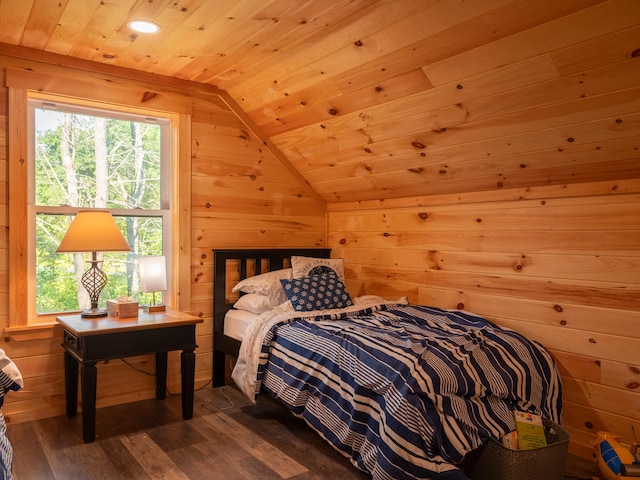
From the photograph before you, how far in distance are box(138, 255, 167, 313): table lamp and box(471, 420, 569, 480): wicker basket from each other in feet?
6.69

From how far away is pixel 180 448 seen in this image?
103 inches

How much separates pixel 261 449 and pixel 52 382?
138 centimetres

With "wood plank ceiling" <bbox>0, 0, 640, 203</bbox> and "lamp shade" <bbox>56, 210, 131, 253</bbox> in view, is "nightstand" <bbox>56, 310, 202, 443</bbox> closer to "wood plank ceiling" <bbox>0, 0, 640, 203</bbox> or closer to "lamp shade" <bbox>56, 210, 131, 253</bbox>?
"lamp shade" <bbox>56, 210, 131, 253</bbox>

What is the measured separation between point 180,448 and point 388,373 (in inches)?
46.9

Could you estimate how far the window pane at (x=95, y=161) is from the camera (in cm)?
311

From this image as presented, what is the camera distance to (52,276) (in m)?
3.12

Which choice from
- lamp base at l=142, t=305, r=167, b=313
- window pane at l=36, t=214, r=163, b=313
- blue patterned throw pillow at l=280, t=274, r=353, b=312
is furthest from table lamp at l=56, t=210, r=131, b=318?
blue patterned throw pillow at l=280, t=274, r=353, b=312

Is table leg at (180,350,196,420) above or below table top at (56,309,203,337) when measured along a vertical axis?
below

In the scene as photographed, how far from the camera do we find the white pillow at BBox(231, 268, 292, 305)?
3.53 m

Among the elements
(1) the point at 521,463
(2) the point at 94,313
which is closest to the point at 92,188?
(2) the point at 94,313

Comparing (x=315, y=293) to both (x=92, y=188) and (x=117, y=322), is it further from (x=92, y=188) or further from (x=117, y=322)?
(x=92, y=188)

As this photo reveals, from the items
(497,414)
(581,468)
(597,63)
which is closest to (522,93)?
(597,63)

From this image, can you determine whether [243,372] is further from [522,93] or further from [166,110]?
[522,93]

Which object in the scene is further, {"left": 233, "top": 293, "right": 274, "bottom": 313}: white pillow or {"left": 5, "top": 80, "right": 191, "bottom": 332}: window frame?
{"left": 233, "top": 293, "right": 274, "bottom": 313}: white pillow
